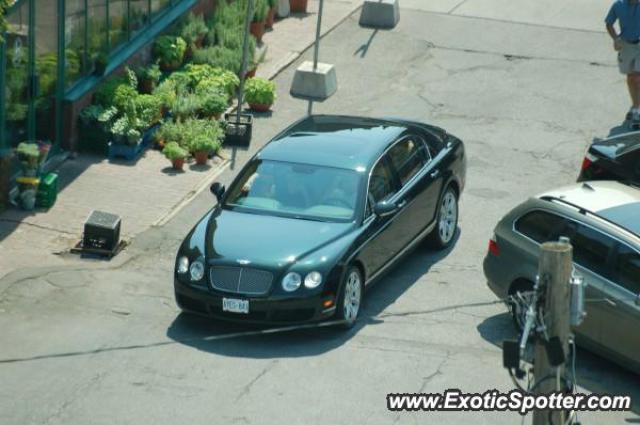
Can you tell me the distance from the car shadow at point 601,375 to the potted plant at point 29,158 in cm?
674

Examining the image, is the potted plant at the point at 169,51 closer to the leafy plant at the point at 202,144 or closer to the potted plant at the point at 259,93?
the potted plant at the point at 259,93

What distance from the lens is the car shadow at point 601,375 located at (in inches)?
544

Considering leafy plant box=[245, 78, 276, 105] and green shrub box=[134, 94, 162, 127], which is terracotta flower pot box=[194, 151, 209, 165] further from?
leafy plant box=[245, 78, 276, 105]

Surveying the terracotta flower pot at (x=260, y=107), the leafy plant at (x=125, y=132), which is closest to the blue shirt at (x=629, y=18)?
the terracotta flower pot at (x=260, y=107)

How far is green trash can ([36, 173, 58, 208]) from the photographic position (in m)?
18.4

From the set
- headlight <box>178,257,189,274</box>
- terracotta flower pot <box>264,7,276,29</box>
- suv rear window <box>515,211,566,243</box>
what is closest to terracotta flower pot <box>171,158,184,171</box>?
headlight <box>178,257,189,274</box>

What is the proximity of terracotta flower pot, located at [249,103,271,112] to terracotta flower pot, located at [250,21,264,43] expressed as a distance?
10.0ft

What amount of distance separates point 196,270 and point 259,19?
11.2 metres

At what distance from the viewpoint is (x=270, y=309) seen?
Result: 47.3ft

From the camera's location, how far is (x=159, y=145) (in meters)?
20.8

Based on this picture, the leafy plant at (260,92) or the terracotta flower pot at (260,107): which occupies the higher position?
the leafy plant at (260,92)

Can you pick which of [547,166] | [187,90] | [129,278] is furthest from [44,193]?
[547,166]

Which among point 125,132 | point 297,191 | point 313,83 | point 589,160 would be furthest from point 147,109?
point 589,160

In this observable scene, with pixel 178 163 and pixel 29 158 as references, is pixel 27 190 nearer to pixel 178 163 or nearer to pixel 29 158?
pixel 29 158
